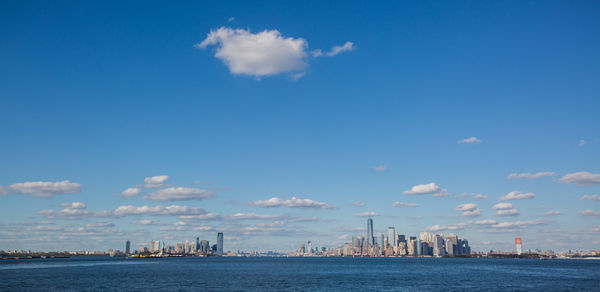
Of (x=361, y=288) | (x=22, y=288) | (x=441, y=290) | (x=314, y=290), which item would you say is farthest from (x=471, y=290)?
(x=22, y=288)

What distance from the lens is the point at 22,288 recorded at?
91.6m

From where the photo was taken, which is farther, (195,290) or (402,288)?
(402,288)

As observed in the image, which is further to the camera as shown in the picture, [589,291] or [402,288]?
[402,288]

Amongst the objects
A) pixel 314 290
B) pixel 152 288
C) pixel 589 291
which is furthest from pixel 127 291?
pixel 589 291

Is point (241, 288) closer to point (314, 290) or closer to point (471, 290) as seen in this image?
point (314, 290)

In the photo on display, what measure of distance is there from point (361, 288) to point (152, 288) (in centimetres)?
4815

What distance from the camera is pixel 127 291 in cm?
8794

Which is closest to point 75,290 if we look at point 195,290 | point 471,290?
point 195,290

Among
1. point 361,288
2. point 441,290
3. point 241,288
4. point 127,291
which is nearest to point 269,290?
point 241,288

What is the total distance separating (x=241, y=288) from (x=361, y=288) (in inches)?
1092

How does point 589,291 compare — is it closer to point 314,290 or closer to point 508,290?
point 508,290

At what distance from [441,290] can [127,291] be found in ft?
225

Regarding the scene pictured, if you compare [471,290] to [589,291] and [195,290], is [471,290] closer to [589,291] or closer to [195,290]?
[589,291]

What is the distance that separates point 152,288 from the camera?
93.7 m
